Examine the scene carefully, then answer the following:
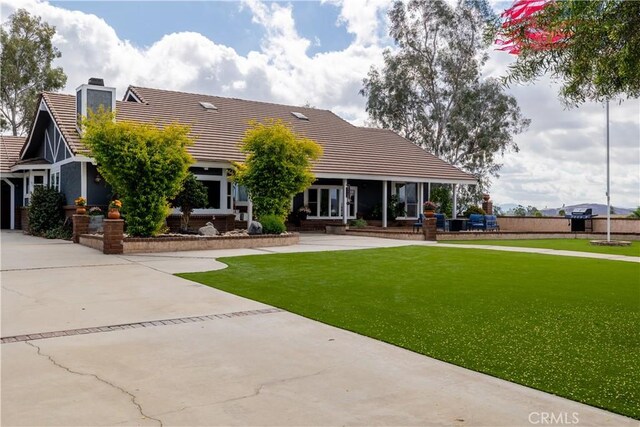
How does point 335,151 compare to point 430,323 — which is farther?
point 335,151

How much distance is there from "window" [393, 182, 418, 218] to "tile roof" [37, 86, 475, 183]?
1.45 metres

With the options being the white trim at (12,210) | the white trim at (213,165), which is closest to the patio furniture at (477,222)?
the white trim at (213,165)

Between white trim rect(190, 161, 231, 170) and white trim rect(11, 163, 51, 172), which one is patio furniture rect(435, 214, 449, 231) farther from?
white trim rect(11, 163, 51, 172)

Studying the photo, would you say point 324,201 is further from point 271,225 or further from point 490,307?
point 490,307

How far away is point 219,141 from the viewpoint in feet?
73.7

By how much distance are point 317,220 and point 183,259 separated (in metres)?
13.5

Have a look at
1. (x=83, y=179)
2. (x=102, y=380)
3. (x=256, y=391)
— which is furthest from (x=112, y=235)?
(x=256, y=391)

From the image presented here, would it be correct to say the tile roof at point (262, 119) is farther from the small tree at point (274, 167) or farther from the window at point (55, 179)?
the small tree at point (274, 167)

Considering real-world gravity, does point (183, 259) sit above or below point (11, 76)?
below

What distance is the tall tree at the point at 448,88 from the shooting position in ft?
119

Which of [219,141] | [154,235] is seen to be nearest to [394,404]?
[154,235]

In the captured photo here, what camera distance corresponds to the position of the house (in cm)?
1983

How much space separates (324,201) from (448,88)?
1656 centimetres

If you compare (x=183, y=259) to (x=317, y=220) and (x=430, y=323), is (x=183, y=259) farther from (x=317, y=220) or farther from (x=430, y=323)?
(x=317, y=220)
